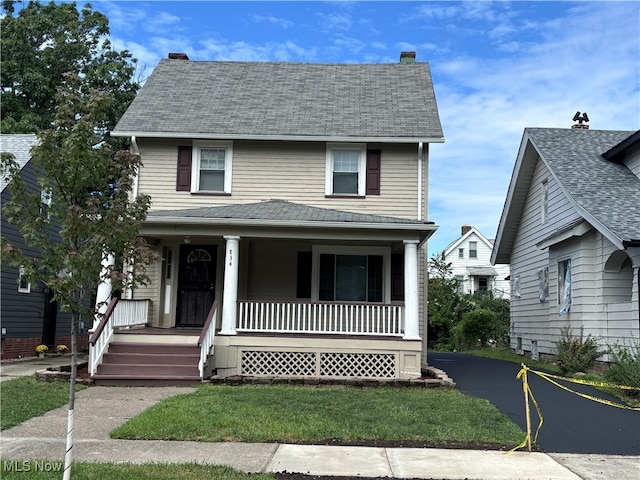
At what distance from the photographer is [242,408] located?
29.5 feet

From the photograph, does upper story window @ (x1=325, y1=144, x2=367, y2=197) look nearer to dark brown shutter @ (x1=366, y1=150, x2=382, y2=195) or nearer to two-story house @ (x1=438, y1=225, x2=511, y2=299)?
dark brown shutter @ (x1=366, y1=150, x2=382, y2=195)

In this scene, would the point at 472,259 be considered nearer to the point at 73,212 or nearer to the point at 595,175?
the point at 595,175

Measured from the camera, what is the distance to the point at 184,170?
15.1 metres

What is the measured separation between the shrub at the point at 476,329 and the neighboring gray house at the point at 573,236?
14.9ft

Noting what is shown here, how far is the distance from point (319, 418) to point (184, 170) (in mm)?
8591

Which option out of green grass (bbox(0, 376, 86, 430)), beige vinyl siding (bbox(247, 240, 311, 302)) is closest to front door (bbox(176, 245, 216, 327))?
beige vinyl siding (bbox(247, 240, 311, 302))

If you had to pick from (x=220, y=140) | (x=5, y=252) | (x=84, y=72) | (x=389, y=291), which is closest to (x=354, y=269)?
(x=389, y=291)

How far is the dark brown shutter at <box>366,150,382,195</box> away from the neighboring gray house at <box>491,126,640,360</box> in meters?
4.52

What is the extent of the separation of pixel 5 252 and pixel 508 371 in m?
12.9

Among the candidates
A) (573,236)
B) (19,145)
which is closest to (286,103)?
(573,236)

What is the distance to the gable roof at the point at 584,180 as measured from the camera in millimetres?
12857

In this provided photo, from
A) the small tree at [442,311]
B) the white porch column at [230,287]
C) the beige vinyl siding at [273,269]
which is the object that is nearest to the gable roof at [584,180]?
the beige vinyl siding at [273,269]

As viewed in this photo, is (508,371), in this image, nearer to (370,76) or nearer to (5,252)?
(370,76)

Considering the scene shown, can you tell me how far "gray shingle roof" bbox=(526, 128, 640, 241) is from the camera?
42.3ft
